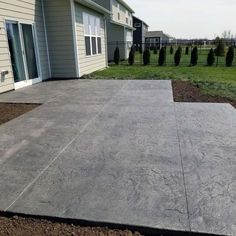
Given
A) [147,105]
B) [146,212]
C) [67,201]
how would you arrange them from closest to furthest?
1. [146,212]
2. [67,201]
3. [147,105]

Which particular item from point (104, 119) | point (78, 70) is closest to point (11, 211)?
point (104, 119)

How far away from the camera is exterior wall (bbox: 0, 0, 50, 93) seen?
25.0 feet

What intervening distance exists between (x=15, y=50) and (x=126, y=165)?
6.68m

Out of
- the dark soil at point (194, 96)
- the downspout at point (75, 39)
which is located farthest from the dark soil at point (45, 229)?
the downspout at point (75, 39)

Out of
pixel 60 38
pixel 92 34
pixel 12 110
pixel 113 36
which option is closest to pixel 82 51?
pixel 60 38

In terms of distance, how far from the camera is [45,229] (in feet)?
7.18

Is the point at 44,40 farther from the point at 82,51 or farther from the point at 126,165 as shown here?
the point at 126,165

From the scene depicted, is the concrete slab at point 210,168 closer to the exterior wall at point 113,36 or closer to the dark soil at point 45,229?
the dark soil at point 45,229

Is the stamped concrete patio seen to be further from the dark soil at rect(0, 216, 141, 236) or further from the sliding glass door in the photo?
the sliding glass door

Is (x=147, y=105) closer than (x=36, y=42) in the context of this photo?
Yes

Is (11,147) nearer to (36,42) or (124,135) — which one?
(124,135)

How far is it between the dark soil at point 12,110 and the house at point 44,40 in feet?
5.41

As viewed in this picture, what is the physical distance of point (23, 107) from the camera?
6242 mm

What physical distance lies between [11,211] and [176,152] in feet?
7.11
